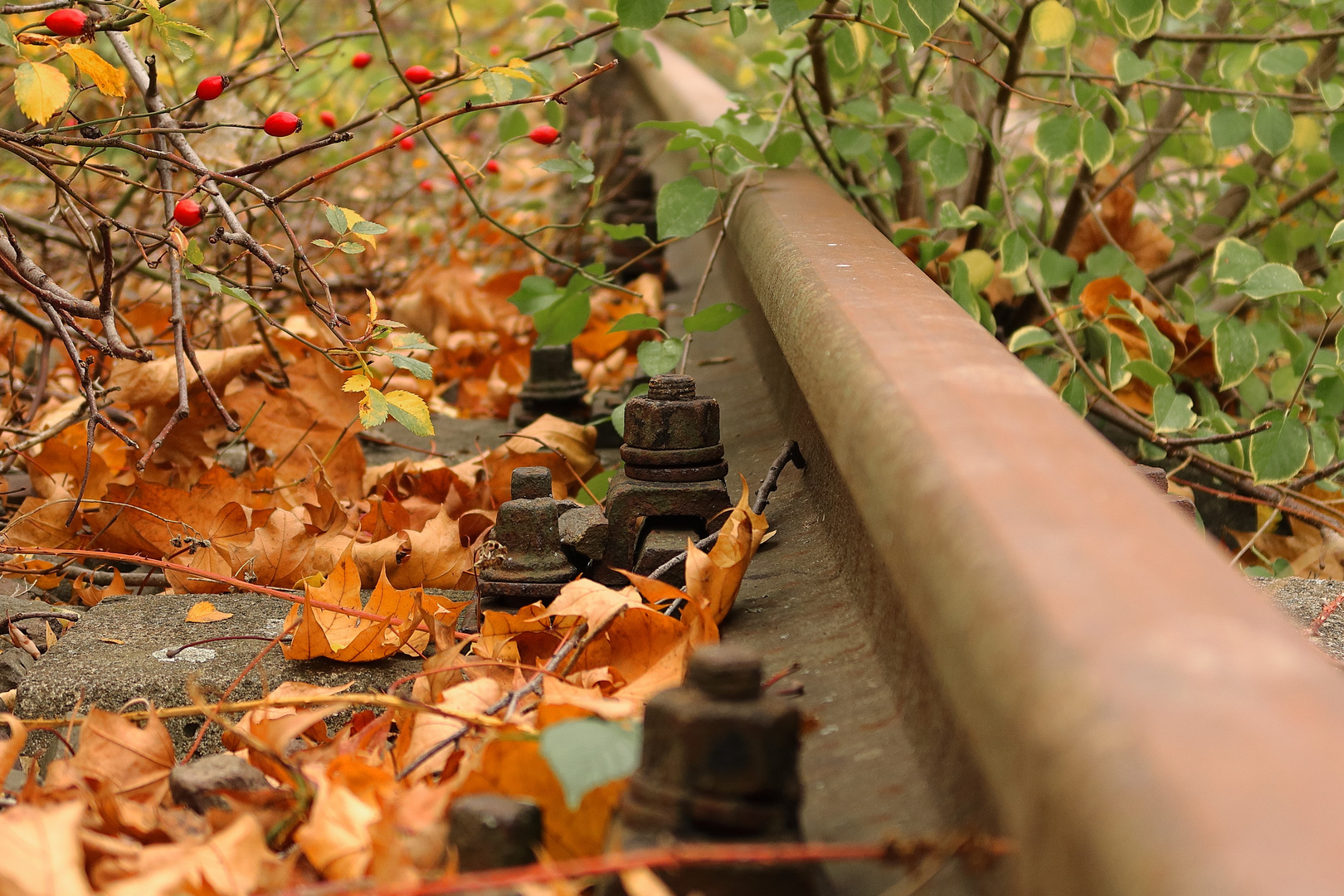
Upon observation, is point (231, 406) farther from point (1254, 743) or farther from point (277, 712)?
point (1254, 743)

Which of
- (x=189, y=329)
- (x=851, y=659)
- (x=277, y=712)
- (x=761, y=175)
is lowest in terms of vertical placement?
(x=277, y=712)

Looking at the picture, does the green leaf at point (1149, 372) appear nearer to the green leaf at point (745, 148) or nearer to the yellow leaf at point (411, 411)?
the green leaf at point (745, 148)

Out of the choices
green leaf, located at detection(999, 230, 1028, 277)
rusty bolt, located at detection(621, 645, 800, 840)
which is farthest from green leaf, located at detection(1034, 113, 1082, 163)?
rusty bolt, located at detection(621, 645, 800, 840)

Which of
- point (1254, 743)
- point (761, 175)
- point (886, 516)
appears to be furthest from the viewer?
Answer: point (761, 175)

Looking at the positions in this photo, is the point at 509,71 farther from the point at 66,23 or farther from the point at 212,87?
the point at 66,23

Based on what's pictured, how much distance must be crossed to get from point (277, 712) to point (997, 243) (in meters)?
2.16

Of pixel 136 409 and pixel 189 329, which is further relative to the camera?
pixel 189 329

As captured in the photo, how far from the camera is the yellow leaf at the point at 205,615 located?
1687 millimetres

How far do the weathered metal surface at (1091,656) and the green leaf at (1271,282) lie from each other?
1210 mm

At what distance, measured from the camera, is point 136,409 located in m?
2.42

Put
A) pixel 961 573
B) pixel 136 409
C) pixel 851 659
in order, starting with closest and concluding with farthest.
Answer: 1. pixel 961 573
2. pixel 851 659
3. pixel 136 409

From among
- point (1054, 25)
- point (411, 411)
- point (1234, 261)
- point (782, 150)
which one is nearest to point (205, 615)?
point (411, 411)

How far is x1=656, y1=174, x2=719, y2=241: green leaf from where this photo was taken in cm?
233

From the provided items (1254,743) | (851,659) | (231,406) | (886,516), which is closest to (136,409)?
(231,406)
